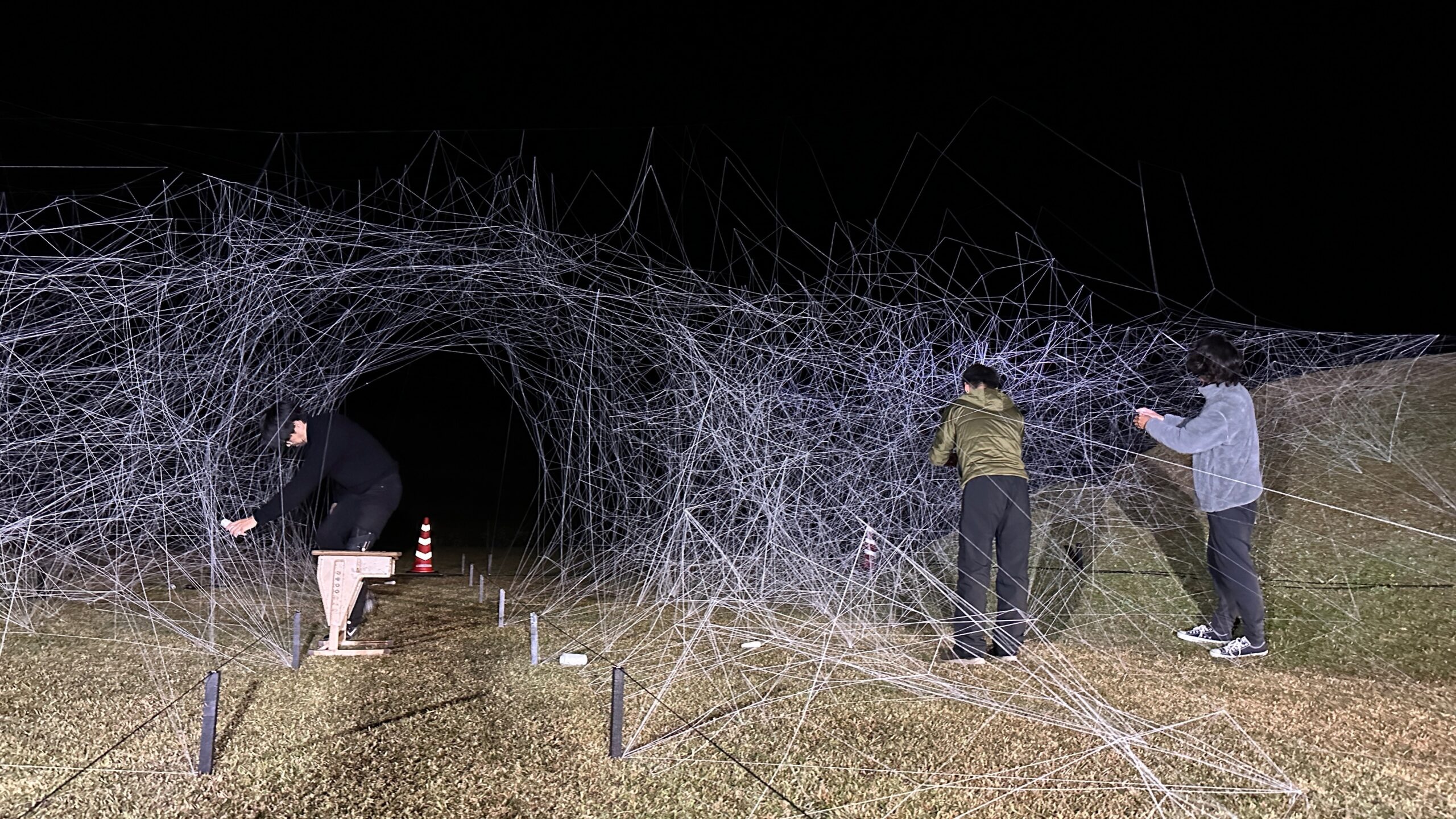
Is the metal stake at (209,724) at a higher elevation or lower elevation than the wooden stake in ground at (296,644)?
higher

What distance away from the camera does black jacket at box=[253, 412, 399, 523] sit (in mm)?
5922

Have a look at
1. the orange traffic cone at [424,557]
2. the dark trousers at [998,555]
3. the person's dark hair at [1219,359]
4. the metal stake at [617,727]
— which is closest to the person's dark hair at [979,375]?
the dark trousers at [998,555]

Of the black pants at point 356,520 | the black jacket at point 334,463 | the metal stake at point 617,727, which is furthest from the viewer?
the black pants at point 356,520

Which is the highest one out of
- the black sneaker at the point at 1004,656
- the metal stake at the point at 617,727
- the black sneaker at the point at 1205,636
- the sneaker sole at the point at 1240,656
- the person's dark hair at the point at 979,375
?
the person's dark hair at the point at 979,375

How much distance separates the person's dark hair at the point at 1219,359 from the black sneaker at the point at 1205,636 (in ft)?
4.78

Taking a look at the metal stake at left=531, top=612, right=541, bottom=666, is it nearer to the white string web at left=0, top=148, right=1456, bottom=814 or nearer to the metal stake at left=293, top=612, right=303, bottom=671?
the white string web at left=0, top=148, right=1456, bottom=814

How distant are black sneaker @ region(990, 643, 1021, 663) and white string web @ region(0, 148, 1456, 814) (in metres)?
0.27

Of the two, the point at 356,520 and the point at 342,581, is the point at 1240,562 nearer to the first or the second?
the point at 342,581

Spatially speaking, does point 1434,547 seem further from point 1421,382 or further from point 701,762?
point 701,762

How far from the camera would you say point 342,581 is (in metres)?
5.77

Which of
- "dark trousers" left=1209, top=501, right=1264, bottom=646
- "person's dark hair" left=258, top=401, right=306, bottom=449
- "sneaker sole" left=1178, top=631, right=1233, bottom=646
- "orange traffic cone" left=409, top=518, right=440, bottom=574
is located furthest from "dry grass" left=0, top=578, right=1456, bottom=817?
"orange traffic cone" left=409, top=518, right=440, bottom=574

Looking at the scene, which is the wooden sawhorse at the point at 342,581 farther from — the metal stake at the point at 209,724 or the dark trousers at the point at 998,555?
the dark trousers at the point at 998,555

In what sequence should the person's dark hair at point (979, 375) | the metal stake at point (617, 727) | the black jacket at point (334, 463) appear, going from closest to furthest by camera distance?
the metal stake at point (617, 727) → the person's dark hair at point (979, 375) → the black jacket at point (334, 463)

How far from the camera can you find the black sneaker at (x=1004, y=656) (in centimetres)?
513
